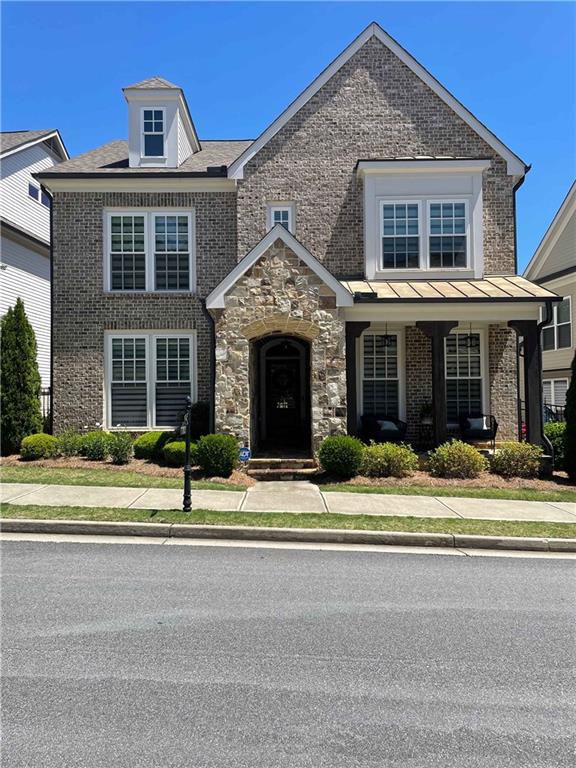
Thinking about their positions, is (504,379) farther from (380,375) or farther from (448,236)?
Result: (448,236)

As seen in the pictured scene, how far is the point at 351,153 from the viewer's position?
1468cm

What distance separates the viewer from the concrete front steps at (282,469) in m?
11.6

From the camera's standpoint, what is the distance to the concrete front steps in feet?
37.9

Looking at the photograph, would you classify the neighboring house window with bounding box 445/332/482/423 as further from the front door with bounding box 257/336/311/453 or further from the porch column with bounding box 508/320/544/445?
the front door with bounding box 257/336/311/453

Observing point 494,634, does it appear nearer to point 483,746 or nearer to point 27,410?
point 483,746

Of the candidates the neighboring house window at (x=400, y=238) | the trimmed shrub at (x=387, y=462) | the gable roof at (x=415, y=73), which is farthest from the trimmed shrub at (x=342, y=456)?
the gable roof at (x=415, y=73)

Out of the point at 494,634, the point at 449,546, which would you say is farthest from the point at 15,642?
the point at 449,546

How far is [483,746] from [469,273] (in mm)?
12868

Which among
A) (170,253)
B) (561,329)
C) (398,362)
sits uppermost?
(170,253)

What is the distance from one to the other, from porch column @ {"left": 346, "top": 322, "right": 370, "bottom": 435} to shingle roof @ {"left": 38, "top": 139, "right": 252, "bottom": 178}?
255 inches

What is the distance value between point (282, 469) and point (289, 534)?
174 inches

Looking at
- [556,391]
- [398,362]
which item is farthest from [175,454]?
[556,391]

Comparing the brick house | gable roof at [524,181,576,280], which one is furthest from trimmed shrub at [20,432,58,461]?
gable roof at [524,181,576,280]

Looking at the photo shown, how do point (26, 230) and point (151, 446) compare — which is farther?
point (26, 230)
